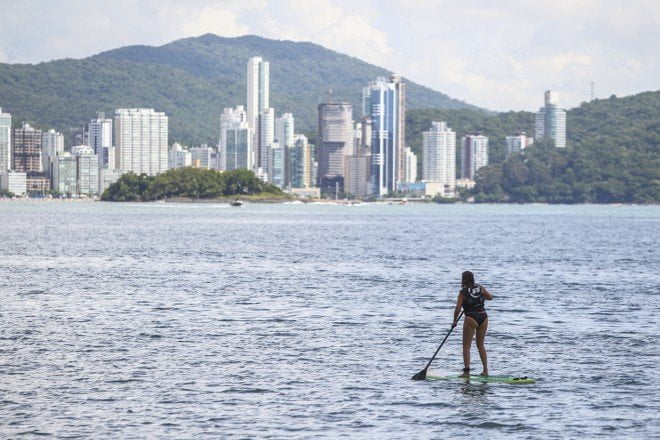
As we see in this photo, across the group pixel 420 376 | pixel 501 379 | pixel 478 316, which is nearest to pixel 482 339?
pixel 478 316

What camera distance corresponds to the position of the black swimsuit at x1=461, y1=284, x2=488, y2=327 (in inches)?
1241

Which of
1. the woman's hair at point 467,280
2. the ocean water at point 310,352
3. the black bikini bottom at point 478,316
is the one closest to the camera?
the ocean water at point 310,352

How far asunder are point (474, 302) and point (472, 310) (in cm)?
30

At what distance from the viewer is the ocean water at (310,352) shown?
90.7 feet

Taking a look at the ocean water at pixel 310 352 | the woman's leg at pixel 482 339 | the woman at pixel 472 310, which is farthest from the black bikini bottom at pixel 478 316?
the ocean water at pixel 310 352

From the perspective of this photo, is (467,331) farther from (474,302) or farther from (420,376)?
(420,376)

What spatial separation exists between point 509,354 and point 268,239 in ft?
304

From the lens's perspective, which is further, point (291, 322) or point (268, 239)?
point (268, 239)

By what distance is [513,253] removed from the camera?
105375 millimetres

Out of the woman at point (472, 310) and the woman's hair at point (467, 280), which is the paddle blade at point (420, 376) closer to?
the woman at point (472, 310)

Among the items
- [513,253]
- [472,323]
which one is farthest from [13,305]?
[513,253]

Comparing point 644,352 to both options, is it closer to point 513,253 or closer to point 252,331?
point 252,331

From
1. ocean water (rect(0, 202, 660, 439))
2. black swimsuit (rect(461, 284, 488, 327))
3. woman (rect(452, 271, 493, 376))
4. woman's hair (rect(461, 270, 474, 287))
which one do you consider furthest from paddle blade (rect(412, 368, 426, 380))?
woman's hair (rect(461, 270, 474, 287))

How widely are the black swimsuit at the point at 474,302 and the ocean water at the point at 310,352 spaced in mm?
1844
